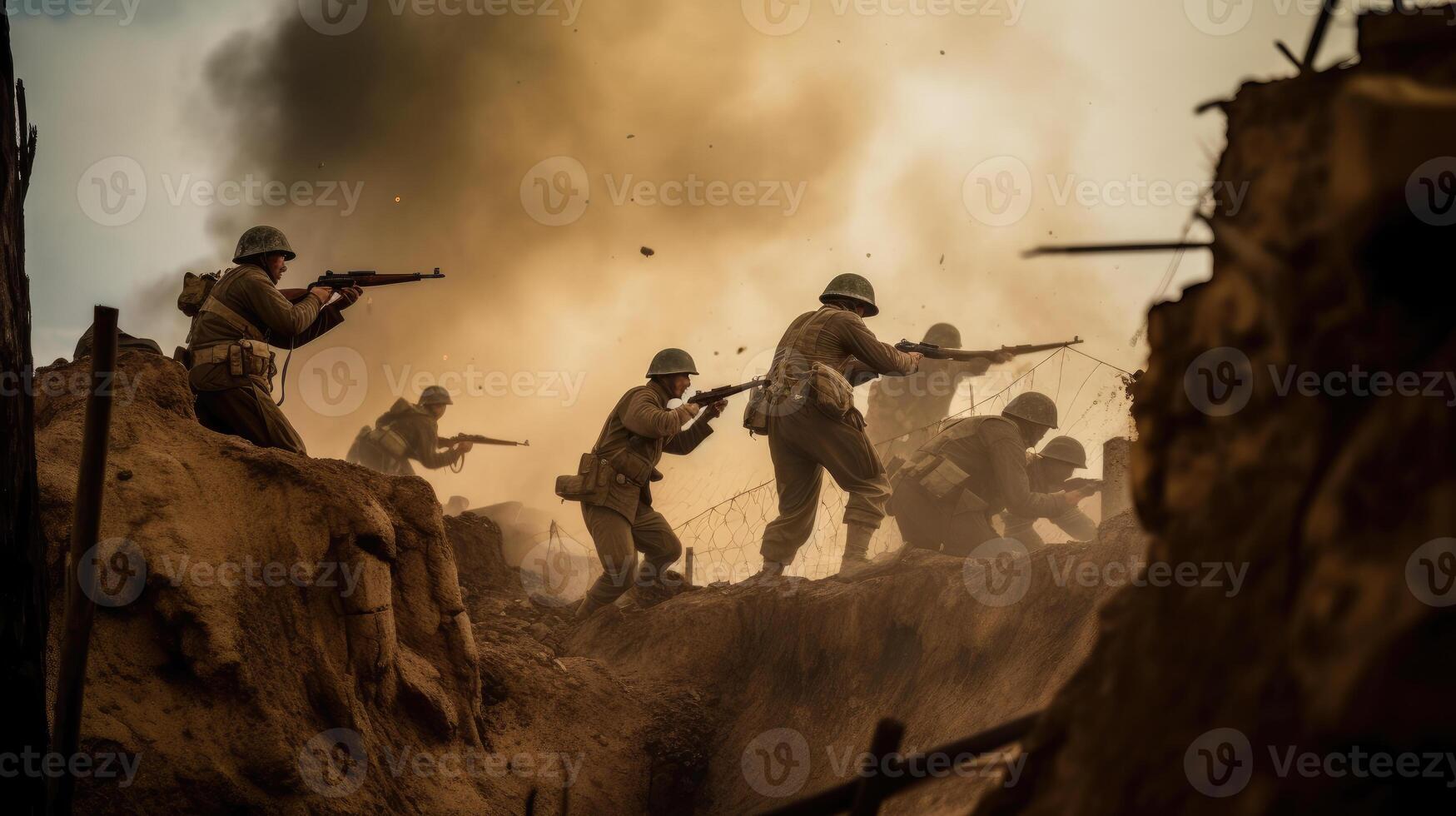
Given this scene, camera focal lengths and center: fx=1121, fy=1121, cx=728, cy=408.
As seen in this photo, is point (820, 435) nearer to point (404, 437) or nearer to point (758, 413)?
point (758, 413)

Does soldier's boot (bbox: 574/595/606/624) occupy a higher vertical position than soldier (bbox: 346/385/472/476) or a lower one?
lower

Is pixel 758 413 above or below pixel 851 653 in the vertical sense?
above

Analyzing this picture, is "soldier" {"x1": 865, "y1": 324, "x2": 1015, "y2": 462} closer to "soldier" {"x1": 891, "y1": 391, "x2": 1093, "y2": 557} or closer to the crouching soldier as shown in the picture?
"soldier" {"x1": 891, "y1": 391, "x2": 1093, "y2": 557}

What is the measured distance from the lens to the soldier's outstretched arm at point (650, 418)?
30.4ft

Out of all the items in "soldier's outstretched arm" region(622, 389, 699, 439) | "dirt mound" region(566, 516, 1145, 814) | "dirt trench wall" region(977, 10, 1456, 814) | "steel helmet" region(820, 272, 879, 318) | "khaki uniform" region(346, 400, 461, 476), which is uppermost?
"khaki uniform" region(346, 400, 461, 476)

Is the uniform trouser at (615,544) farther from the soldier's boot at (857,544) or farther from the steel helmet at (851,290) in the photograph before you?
the steel helmet at (851,290)

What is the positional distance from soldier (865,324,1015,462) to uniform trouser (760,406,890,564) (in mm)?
5872

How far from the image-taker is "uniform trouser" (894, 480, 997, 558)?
10.6 meters

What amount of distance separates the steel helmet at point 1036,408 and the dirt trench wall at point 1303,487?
912 cm

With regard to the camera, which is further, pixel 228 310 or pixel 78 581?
pixel 228 310

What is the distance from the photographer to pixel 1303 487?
170 centimetres

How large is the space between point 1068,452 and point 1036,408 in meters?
0.84

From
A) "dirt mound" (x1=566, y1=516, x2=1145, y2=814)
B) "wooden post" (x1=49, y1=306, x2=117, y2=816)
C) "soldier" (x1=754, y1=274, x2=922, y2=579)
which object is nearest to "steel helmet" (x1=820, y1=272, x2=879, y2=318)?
"soldier" (x1=754, y1=274, x2=922, y2=579)

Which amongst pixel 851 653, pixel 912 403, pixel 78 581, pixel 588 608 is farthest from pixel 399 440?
pixel 78 581
